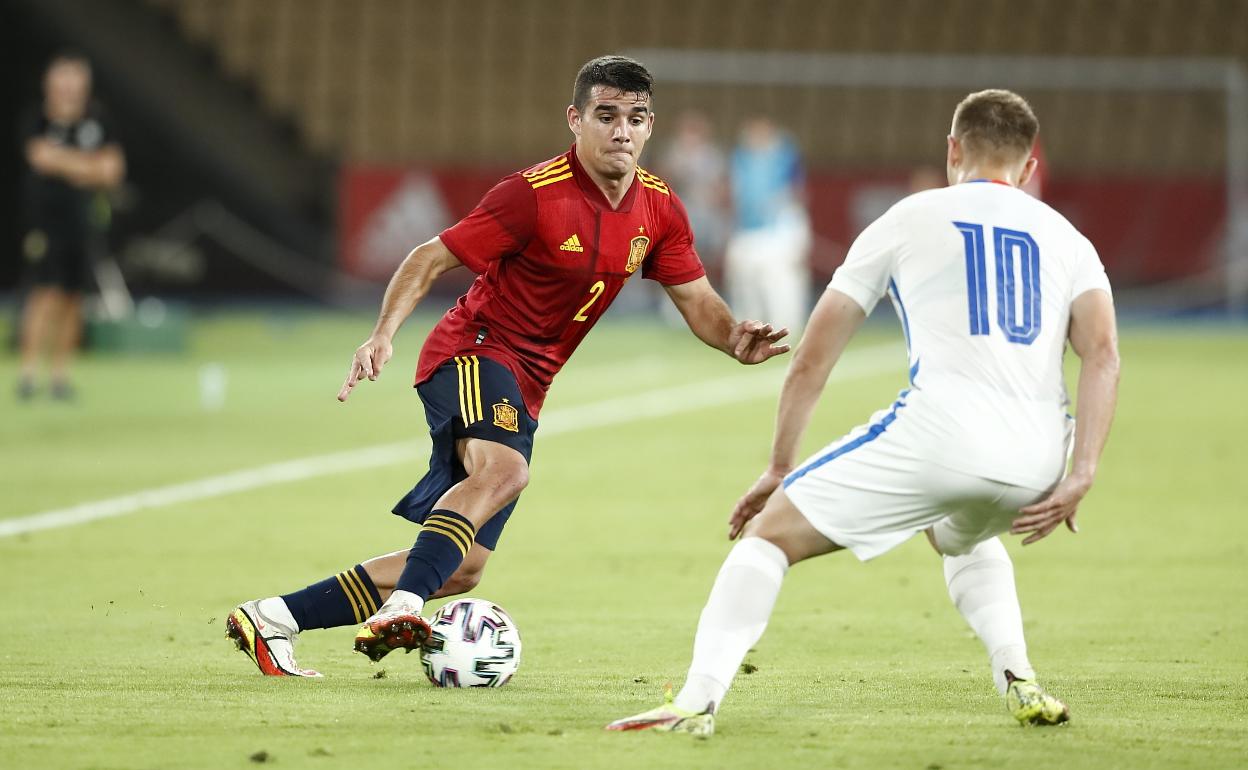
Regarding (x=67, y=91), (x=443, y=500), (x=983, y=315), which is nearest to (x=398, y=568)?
(x=443, y=500)

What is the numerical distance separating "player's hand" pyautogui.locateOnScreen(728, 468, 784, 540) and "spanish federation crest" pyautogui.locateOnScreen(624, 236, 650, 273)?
1267 mm

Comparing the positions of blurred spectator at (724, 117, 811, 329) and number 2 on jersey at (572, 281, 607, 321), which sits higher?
number 2 on jersey at (572, 281, 607, 321)

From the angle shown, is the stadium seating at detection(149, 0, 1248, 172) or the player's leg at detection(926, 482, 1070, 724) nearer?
the player's leg at detection(926, 482, 1070, 724)

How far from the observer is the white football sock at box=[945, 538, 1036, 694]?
5168 mm

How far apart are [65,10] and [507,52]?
22.8 ft

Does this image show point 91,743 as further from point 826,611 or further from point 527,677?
point 826,611

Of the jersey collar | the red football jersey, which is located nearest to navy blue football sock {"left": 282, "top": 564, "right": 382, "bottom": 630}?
the red football jersey

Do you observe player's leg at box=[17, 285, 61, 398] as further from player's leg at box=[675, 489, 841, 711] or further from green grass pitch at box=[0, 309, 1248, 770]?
player's leg at box=[675, 489, 841, 711]

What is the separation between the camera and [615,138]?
5793mm

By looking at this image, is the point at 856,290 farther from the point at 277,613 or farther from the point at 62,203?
the point at 62,203

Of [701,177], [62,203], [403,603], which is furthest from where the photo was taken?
[701,177]

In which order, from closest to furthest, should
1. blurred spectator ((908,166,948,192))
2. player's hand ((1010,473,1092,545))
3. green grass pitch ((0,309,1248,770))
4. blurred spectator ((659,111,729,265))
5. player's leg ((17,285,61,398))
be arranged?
player's hand ((1010,473,1092,545))
green grass pitch ((0,309,1248,770))
player's leg ((17,285,61,398))
blurred spectator ((908,166,948,192))
blurred spectator ((659,111,729,265))

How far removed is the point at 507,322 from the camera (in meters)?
6.00

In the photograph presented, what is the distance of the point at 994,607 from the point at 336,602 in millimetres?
2004
